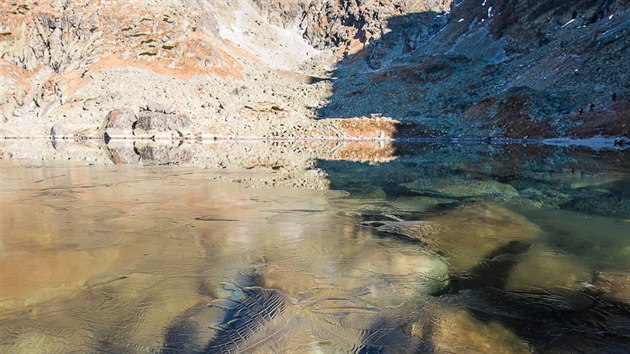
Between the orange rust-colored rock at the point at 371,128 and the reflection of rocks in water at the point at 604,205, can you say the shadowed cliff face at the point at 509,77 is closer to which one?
the orange rust-colored rock at the point at 371,128

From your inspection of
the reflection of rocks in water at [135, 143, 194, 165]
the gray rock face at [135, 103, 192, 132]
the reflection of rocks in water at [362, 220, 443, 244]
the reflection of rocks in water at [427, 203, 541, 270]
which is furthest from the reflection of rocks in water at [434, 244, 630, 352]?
the gray rock face at [135, 103, 192, 132]

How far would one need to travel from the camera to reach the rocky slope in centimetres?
4406

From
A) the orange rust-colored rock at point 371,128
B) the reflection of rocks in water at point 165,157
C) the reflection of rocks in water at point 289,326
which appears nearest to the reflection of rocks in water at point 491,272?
the reflection of rocks in water at point 289,326

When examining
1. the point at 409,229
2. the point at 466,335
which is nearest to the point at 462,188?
the point at 409,229

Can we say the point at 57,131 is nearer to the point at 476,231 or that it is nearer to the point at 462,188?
the point at 462,188

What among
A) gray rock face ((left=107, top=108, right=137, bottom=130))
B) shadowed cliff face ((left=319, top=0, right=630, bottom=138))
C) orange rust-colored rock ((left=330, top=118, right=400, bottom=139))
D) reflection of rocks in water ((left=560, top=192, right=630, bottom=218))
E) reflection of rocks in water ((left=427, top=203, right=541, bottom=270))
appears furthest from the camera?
gray rock face ((left=107, top=108, right=137, bottom=130))

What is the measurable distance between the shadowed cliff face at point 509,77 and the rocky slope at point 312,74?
0.19 metres

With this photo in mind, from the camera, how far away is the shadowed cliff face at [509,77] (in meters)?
39.7

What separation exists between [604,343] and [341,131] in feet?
154

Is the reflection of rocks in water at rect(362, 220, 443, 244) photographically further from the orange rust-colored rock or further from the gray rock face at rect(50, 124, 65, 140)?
the gray rock face at rect(50, 124, 65, 140)

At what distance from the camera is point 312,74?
96.0m

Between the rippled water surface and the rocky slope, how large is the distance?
3272 cm

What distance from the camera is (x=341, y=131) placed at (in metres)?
50.6

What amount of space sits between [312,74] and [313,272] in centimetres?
9351
